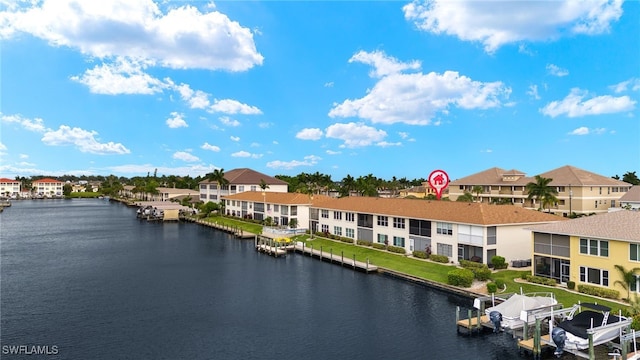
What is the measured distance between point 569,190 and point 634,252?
193ft

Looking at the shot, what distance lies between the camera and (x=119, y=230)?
104812 millimetres

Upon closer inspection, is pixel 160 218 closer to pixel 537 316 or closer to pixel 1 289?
pixel 1 289

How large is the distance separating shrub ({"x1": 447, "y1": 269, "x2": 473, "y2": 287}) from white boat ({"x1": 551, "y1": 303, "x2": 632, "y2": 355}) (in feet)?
49.3

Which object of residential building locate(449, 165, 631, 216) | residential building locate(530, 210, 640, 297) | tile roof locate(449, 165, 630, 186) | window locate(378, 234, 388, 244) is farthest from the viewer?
tile roof locate(449, 165, 630, 186)

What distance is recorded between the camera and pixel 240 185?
444ft

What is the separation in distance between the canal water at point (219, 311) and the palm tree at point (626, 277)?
1246 cm

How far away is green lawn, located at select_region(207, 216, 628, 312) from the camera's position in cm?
3847

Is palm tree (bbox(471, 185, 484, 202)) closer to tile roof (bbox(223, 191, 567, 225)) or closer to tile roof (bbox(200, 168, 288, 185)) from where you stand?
tile roof (bbox(223, 191, 567, 225))

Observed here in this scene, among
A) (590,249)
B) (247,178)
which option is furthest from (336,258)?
(247,178)

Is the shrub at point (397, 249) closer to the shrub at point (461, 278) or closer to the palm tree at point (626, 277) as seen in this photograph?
the shrub at point (461, 278)

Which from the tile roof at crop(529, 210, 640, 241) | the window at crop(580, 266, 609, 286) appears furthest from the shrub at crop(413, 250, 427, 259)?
the window at crop(580, 266, 609, 286)

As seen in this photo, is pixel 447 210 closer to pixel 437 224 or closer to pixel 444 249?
pixel 437 224

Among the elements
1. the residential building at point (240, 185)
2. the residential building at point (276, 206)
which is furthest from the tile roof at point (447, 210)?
the residential building at point (240, 185)

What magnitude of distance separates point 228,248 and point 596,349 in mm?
61176
